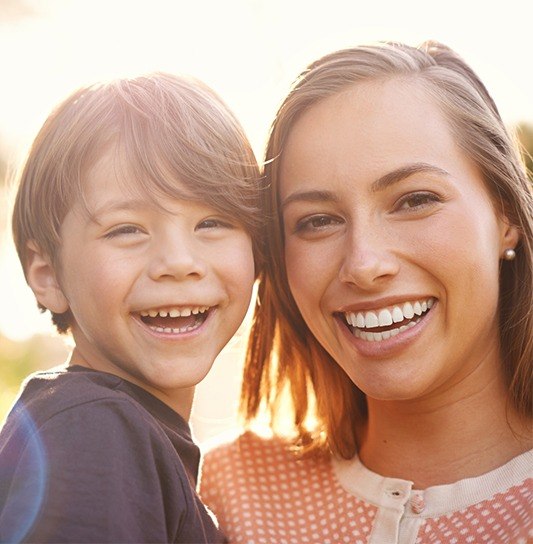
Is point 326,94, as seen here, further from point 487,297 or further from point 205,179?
point 487,297

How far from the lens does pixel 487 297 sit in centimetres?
253

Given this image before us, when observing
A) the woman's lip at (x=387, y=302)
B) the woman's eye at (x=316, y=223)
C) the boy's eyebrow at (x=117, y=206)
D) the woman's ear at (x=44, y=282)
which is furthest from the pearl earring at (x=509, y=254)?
the woman's ear at (x=44, y=282)

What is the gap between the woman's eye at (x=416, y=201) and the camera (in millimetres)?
2486

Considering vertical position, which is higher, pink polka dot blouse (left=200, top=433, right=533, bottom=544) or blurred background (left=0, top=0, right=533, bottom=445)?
blurred background (left=0, top=0, right=533, bottom=445)

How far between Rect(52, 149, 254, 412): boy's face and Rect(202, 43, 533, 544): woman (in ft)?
1.00

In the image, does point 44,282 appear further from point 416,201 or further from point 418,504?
point 418,504

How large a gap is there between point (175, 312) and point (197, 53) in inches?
53.1

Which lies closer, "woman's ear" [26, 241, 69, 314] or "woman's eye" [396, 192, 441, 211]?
"woman's eye" [396, 192, 441, 211]

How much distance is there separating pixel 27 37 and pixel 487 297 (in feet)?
35.3

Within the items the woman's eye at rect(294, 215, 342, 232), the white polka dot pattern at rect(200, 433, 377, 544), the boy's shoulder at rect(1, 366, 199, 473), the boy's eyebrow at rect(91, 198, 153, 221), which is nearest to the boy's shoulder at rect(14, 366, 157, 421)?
the boy's shoulder at rect(1, 366, 199, 473)

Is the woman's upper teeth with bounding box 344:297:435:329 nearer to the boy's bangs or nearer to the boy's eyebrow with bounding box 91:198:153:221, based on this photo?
the boy's bangs

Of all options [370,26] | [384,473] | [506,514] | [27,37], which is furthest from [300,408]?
[27,37]

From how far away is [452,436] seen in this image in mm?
2662

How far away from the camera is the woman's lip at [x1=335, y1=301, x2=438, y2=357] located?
2514 millimetres
